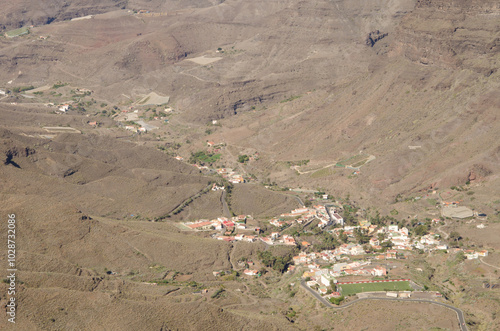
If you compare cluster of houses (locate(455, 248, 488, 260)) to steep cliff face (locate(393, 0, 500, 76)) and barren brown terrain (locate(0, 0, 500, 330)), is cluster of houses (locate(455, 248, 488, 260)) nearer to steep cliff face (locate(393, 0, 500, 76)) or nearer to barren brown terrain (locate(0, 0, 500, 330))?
barren brown terrain (locate(0, 0, 500, 330))

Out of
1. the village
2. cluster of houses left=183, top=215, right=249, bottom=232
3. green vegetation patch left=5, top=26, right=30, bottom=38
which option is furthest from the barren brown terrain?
green vegetation patch left=5, top=26, right=30, bottom=38

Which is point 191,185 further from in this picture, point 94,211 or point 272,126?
point 272,126

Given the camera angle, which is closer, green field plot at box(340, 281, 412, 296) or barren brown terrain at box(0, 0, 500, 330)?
barren brown terrain at box(0, 0, 500, 330)

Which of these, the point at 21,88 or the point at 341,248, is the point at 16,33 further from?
the point at 341,248

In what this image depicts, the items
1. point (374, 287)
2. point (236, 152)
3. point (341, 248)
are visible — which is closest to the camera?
point (374, 287)

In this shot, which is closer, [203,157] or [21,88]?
[203,157]

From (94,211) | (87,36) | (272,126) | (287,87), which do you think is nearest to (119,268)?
(94,211)

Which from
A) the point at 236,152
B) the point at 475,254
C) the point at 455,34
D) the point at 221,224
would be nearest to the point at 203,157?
the point at 236,152
